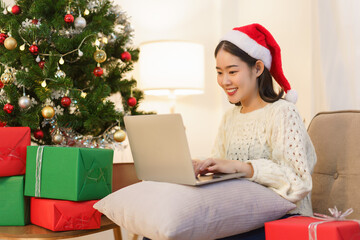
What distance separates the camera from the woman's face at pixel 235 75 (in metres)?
1.29

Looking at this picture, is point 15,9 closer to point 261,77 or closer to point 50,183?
point 50,183

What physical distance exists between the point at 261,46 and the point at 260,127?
262mm

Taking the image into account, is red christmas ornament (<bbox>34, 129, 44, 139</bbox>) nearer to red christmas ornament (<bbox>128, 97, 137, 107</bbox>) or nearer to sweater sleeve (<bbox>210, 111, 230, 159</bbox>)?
red christmas ornament (<bbox>128, 97, 137, 107</bbox>)

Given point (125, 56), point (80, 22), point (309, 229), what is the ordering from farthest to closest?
point (125, 56), point (80, 22), point (309, 229)

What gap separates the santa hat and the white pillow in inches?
17.2

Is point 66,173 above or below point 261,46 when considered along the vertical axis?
below

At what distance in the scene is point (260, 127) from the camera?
126 centimetres

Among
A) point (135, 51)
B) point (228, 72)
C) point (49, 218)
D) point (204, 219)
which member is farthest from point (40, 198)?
point (135, 51)

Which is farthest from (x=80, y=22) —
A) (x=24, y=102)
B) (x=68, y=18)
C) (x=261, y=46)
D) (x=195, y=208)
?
(x=195, y=208)

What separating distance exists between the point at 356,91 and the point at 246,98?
0.58 m

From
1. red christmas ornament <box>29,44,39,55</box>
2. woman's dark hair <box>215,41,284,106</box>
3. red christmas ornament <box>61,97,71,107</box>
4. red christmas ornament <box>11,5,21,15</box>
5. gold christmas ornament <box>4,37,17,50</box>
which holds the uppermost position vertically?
red christmas ornament <box>11,5,21,15</box>

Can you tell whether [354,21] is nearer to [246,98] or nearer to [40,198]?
[246,98]

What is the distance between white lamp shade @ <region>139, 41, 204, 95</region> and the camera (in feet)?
7.55

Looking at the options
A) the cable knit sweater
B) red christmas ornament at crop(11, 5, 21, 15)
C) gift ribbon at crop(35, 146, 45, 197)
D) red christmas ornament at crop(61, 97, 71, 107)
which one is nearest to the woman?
the cable knit sweater
